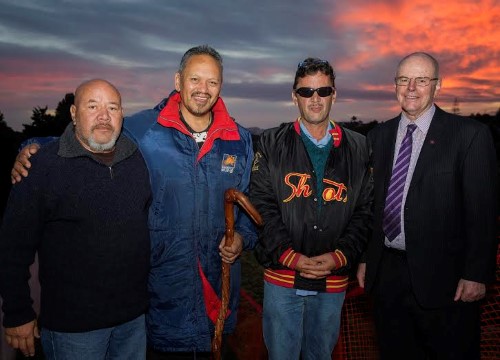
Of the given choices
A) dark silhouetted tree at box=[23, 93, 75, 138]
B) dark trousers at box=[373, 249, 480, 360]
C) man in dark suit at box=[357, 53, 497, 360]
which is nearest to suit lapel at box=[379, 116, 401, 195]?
man in dark suit at box=[357, 53, 497, 360]

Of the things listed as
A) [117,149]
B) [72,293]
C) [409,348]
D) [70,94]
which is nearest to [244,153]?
[117,149]

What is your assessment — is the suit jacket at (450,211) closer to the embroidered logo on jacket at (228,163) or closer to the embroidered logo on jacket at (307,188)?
the embroidered logo on jacket at (307,188)

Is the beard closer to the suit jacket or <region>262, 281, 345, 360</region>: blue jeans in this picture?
<region>262, 281, 345, 360</region>: blue jeans

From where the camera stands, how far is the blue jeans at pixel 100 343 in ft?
9.31

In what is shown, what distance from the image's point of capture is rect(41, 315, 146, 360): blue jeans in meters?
2.84

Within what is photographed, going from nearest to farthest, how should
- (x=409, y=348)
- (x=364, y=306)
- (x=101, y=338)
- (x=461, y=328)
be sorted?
(x=101, y=338) → (x=461, y=328) → (x=409, y=348) → (x=364, y=306)

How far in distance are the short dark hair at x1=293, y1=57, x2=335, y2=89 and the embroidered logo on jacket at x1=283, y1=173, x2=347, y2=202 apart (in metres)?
0.89

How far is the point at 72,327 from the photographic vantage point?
2805 mm

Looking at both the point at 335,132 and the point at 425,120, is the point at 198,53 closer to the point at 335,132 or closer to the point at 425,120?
the point at 335,132

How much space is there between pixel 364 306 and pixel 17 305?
13.6ft

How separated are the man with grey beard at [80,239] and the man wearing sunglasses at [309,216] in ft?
3.81

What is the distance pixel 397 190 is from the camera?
3.69m

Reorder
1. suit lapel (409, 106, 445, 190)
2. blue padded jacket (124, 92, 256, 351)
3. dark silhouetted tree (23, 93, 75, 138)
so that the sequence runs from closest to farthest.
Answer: blue padded jacket (124, 92, 256, 351) → suit lapel (409, 106, 445, 190) → dark silhouetted tree (23, 93, 75, 138)

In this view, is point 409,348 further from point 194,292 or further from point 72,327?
point 72,327
